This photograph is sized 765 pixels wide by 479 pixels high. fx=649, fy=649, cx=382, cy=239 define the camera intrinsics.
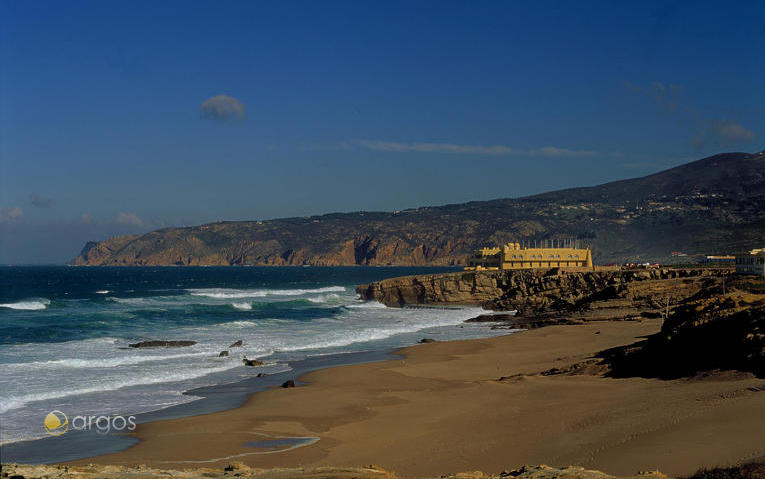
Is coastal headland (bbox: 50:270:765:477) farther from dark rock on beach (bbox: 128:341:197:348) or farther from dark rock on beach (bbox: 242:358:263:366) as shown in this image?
dark rock on beach (bbox: 128:341:197:348)

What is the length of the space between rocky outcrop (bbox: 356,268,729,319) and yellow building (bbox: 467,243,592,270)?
9187 millimetres

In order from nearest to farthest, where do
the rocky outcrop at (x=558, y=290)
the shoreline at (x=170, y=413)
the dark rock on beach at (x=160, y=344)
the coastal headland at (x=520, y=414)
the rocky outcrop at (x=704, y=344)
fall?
the coastal headland at (x=520, y=414) → the shoreline at (x=170, y=413) → the rocky outcrop at (x=704, y=344) → the dark rock on beach at (x=160, y=344) → the rocky outcrop at (x=558, y=290)

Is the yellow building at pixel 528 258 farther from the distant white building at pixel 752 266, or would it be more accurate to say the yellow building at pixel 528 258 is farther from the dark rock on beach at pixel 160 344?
the dark rock on beach at pixel 160 344

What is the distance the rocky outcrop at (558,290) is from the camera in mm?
43500

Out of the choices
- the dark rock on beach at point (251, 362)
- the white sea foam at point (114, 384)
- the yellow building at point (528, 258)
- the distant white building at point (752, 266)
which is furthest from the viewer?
the yellow building at point (528, 258)

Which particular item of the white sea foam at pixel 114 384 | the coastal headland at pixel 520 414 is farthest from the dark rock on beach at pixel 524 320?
the white sea foam at pixel 114 384

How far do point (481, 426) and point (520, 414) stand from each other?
1259 millimetres

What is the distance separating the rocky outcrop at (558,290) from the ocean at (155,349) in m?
3.57

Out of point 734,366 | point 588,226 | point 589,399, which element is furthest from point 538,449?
point 588,226

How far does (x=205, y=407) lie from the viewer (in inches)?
735

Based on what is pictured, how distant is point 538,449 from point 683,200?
196m

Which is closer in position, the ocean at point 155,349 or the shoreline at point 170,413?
the shoreline at point 170,413

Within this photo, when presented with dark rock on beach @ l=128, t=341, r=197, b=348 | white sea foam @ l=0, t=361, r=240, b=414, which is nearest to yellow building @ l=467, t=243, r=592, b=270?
dark rock on beach @ l=128, t=341, r=197, b=348

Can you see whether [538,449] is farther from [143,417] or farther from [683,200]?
[683,200]
